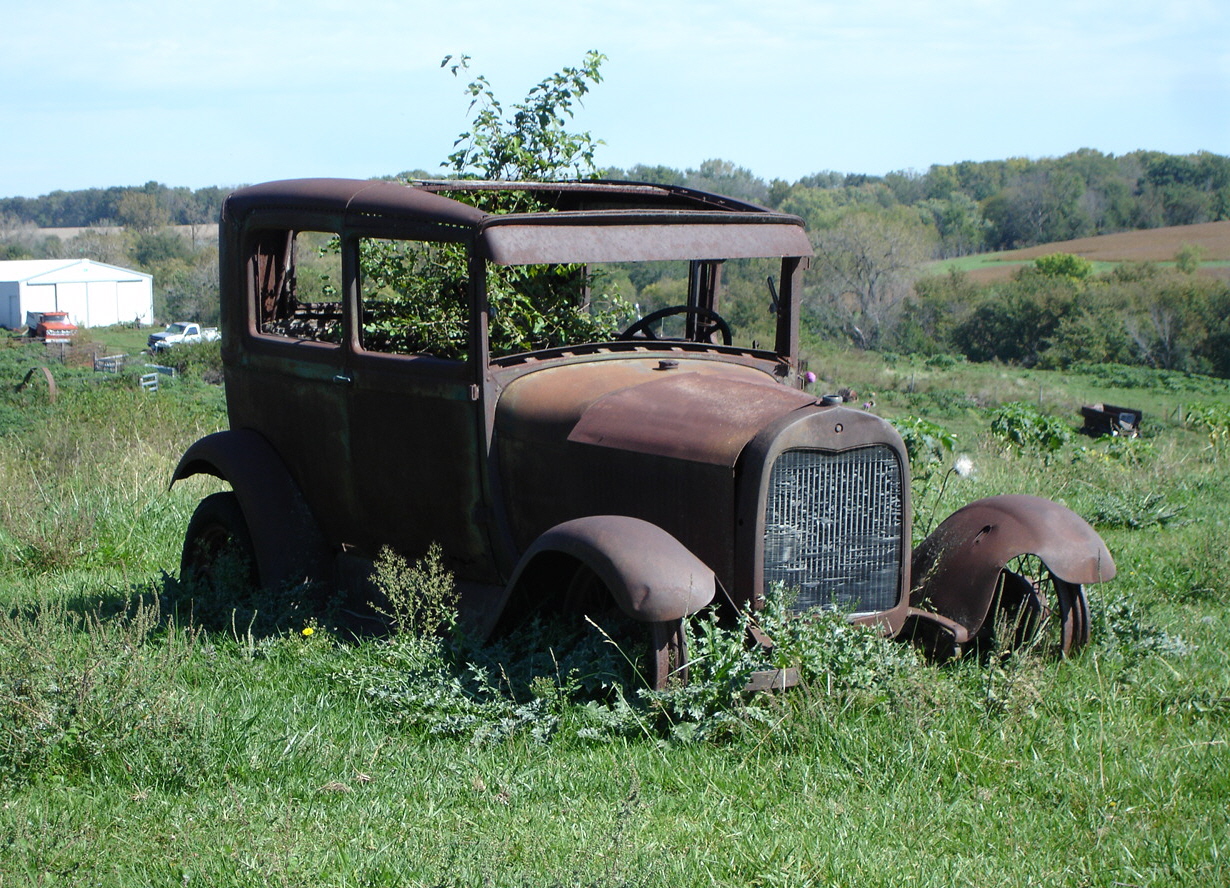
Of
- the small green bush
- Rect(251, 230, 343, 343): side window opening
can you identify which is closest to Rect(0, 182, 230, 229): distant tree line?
the small green bush

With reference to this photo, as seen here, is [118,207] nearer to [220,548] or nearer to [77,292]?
[77,292]

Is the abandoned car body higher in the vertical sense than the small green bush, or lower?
higher

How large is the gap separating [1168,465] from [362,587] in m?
7.65

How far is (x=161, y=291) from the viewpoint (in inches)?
2650

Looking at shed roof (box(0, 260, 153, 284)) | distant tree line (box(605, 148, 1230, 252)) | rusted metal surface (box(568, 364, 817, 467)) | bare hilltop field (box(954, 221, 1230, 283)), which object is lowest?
rusted metal surface (box(568, 364, 817, 467))

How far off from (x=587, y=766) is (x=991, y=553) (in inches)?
75.1

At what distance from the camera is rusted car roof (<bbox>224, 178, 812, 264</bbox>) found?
438cm

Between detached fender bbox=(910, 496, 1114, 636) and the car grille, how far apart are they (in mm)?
368

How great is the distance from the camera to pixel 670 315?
212 inches

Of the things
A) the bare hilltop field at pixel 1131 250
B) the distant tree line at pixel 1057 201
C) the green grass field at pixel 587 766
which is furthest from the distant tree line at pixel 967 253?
the green grass field at pixel 587 766

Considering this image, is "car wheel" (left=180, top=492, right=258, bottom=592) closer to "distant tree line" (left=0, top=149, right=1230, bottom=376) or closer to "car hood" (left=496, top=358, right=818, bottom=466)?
"car hood" (left=496, top=358, right=818, bottom=466)

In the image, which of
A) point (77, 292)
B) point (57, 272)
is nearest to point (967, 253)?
point (77, 292)

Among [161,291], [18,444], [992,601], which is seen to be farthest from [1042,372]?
[161,291]

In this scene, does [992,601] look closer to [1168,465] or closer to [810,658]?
[810,658]
